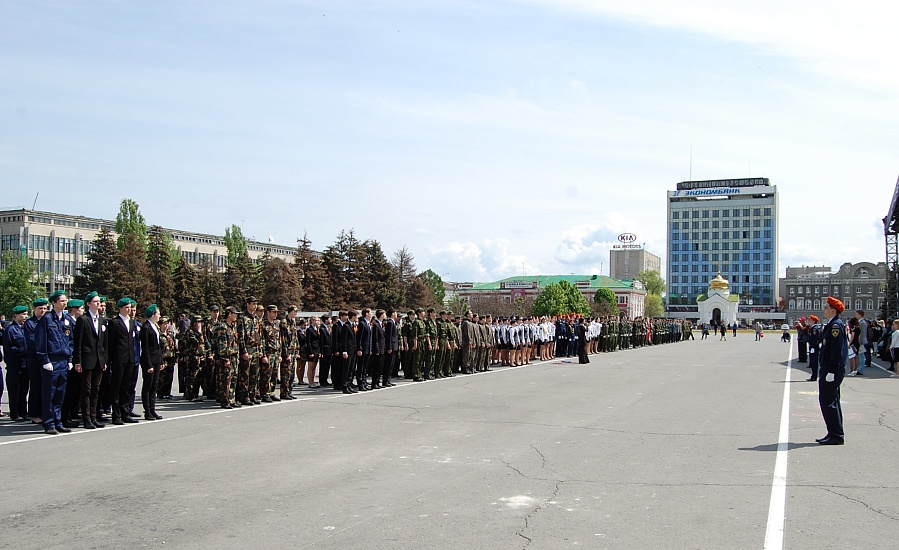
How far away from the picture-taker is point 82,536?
614 cm

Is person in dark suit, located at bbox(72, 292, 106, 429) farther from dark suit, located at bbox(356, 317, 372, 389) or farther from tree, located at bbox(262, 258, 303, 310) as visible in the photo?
tree, located at bbox(262, 258, 303, 310)

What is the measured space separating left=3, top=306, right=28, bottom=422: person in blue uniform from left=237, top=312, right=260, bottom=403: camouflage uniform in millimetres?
3569

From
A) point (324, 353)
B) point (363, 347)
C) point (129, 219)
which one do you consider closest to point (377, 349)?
point (363, 347)

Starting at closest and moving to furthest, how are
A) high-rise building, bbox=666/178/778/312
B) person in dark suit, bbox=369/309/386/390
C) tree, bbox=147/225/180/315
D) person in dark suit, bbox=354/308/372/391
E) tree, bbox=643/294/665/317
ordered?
person in dark suit, bbox=354/308/372/391
person in dark suit, bbox=369/309/386/390
tree, bbox=147/225/180/315
high-rise building, bbox=666/178/778/312
tree, bbox=643/294/665/317

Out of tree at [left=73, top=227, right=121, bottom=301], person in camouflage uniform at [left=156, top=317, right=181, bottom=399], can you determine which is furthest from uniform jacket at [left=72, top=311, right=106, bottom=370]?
tree at [left=73, top=227, right=121, bottom=301]

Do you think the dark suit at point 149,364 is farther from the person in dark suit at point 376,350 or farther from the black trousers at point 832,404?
the black trousers at point 832,404

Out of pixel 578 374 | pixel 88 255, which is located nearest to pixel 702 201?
pixel 88 255

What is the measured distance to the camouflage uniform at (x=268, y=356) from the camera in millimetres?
15492

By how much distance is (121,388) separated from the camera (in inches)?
496

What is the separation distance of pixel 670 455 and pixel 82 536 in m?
6.54

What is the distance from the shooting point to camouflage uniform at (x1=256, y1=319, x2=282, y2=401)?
15.5 metres

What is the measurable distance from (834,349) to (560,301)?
126297 mm

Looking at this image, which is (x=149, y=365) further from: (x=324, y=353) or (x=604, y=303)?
(x=604, y=303)

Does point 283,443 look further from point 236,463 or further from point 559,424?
point 559,424
